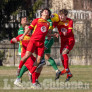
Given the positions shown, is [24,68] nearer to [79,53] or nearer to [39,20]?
[39,20]

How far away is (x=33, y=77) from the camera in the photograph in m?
10.9

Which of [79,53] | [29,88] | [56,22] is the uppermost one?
[56,22]

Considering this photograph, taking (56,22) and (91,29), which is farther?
(91,29)

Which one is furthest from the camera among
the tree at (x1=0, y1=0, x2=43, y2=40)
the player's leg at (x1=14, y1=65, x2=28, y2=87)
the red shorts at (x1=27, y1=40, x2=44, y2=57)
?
the tree at (x1=0, y1=0, x2=43, y2=40)

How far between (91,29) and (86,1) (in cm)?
1539

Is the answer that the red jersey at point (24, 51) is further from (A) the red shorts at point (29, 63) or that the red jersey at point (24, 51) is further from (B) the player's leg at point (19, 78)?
(B) the player's leg at point (19, 78)

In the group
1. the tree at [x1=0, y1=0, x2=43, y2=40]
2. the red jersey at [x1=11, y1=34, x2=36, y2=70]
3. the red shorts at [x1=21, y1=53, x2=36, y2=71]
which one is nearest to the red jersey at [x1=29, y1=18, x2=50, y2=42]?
the red jersey at [x1=11, y1=34, x2=36, y2=70]

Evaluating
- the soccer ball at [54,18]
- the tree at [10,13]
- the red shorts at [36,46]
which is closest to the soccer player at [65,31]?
the soccer ball at [54,18]

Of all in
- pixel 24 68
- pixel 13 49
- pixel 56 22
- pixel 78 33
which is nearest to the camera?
pixel 24 68

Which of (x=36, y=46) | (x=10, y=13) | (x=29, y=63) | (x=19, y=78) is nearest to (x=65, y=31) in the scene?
(x=29, y=63)

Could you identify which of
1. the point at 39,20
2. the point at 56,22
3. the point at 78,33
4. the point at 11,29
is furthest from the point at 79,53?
the point at 39,20

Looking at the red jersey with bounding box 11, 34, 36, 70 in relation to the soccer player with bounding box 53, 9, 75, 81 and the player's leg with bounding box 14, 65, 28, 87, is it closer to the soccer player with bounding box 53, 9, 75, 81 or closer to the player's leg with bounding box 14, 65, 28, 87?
the player's leg with bounding box 14, 65, 28, 87

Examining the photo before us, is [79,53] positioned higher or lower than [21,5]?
lower

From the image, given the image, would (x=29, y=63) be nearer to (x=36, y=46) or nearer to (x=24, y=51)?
(x=24, y=51)
